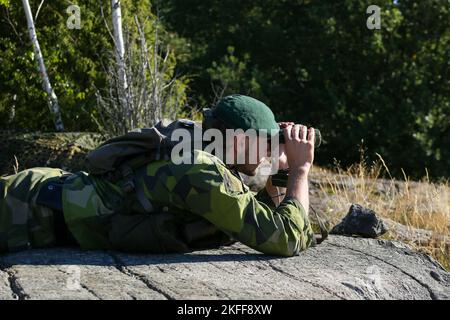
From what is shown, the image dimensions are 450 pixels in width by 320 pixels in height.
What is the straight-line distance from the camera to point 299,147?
3900 millimetres

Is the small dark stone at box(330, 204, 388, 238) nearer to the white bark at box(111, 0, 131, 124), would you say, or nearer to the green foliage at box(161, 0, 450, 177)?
the white bark at box(111, 0, 131, 124)

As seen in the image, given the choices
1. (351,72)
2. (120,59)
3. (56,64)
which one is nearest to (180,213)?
(120,59)

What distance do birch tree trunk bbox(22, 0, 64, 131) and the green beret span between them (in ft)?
19.0

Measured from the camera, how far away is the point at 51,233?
3920mm

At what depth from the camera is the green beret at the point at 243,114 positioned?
3.73 m

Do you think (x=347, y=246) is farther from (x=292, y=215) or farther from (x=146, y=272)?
(x=146, y=272)

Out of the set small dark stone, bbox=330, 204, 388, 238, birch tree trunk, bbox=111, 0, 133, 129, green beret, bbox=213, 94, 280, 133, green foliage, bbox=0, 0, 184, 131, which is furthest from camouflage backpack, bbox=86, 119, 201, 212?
green foliage, bbox=0, 0, 184, 131

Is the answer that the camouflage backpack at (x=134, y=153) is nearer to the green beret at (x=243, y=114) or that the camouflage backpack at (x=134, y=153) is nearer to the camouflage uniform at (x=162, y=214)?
the camouflage uniform at (x=162, y=214)

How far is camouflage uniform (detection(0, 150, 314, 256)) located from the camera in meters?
3.63

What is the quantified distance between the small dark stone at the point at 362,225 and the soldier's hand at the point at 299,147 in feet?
4.22

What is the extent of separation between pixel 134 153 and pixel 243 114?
539 mm

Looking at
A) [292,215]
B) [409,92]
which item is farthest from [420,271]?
[409,92]

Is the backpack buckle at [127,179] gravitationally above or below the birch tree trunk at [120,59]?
below

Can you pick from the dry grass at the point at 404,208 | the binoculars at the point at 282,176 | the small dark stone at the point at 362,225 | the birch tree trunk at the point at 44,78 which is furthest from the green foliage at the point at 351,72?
the binoculars at the point at 282,176
